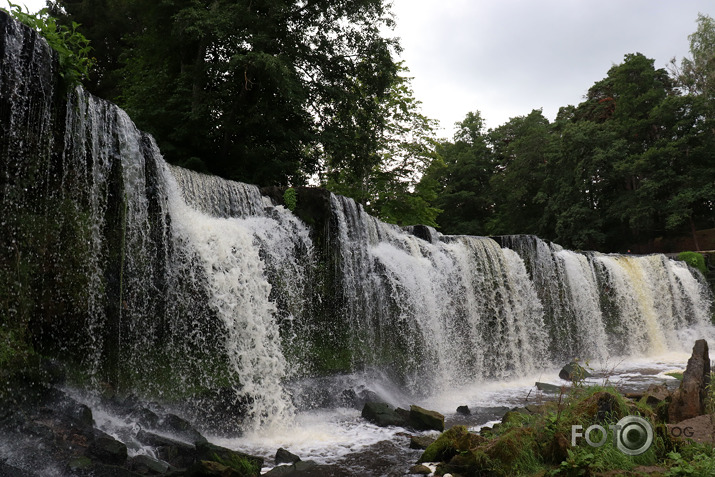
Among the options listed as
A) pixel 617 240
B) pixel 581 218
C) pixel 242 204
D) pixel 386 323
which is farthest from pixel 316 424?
pixel 617 240

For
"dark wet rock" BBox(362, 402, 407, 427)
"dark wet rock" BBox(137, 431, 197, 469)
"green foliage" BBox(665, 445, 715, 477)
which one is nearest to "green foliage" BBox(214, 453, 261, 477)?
"dark wet rock" BBox(137, 431, 197, 469)

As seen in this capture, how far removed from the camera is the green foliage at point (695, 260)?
22.3 meters

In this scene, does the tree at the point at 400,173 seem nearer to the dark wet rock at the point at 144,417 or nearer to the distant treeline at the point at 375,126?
the distant treeline at the point at 375,126

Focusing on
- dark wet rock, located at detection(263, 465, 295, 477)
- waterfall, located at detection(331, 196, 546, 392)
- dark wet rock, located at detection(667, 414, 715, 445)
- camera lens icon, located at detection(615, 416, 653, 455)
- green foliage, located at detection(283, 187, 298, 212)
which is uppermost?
green foliage, located at detection(283, 187, 298, 212)

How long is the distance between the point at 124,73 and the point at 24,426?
15.2m

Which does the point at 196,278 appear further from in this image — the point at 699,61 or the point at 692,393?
the point at 699,61

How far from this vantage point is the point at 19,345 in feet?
19.6

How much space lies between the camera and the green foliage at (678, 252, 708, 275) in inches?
879

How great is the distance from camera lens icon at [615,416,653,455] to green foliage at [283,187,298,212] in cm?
739

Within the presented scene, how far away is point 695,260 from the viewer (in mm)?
22422

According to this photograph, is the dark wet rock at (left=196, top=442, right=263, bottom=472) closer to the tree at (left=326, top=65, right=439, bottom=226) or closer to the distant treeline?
the distant treeline

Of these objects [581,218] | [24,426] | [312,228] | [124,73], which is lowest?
[24,426]

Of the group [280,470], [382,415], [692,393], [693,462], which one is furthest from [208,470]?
[692,393]

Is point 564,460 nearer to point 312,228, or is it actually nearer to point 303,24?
point 312,228
